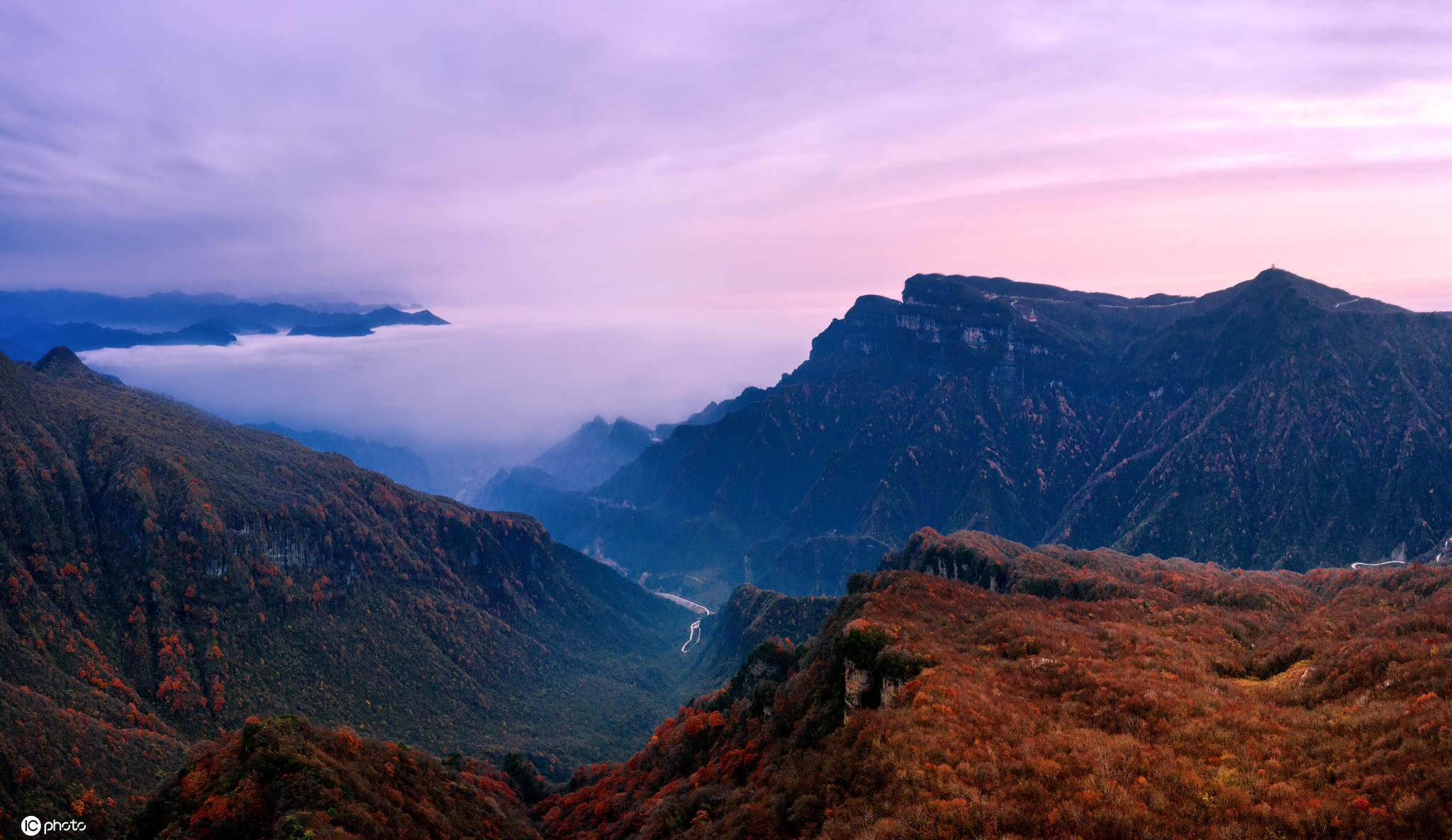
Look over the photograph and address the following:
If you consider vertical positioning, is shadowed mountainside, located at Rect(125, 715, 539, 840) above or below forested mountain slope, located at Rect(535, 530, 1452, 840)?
below

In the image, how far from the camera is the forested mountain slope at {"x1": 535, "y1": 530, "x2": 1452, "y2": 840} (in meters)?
34.0

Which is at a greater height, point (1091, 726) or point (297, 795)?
point (1091, 726)

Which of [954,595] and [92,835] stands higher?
[954,595]

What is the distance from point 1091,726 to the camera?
157 feet

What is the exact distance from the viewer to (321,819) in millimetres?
59219

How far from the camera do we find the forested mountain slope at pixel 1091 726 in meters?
34.0

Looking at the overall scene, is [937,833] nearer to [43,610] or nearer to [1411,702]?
[1411,702]

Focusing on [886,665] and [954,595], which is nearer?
[886,665]

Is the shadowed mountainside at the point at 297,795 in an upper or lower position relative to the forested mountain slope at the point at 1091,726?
lower

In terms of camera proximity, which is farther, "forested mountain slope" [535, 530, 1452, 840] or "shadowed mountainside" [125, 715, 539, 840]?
"shadowed mountainside" [125, 715, 539, 840]

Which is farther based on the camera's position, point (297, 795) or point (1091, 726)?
point (297, 795)

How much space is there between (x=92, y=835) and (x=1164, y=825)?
141 meters

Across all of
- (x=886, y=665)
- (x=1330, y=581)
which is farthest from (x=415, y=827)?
(x=1330, y=581)

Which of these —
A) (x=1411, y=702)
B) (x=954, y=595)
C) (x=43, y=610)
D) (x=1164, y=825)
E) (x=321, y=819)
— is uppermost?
(x=1411, y=702)
